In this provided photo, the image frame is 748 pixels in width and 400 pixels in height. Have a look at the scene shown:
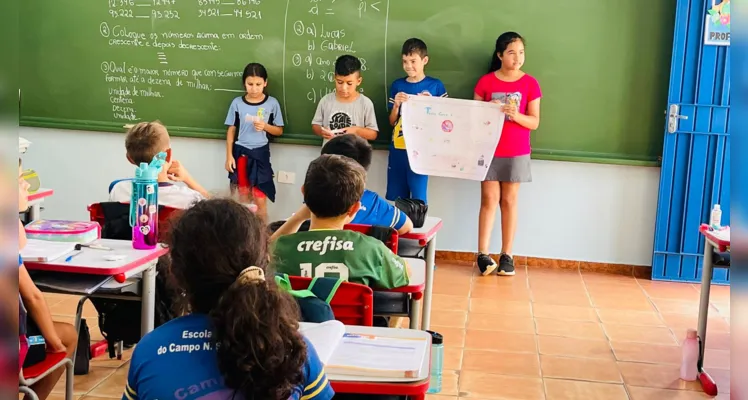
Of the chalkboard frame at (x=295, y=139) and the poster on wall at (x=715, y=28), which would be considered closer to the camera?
the poster on wall at (x=715, y=28)

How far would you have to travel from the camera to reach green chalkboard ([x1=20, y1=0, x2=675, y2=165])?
552 centimetres

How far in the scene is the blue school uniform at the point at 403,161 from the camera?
5512 millimetres

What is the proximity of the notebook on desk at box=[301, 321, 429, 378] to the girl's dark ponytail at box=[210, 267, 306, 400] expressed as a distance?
0.93 ft

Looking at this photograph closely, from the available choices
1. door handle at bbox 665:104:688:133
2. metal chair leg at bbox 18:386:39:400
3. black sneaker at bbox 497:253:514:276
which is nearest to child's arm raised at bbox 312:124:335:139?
black sneaker at bbox 497:253:514:276

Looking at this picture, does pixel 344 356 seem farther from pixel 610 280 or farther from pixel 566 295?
pixel 610 280

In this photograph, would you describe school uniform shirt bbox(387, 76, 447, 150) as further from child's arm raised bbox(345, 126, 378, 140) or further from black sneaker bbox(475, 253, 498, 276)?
black sneaker bbox(475, 253, 498, 276)

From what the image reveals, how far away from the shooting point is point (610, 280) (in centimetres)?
555

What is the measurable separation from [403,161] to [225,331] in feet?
14.3

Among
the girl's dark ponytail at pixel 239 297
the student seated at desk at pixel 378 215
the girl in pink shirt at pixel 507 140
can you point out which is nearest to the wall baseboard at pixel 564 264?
the girl in pink shirt at pixel 507 140

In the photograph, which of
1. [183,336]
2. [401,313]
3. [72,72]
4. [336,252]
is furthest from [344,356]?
[72,72]

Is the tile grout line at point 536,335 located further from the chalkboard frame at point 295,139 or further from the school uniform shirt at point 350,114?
the school uniform shirt at point 350,114

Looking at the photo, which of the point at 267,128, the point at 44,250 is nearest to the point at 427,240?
the point at 44,250

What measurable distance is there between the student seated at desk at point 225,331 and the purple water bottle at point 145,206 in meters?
1.32

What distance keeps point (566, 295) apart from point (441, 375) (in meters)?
1.81
